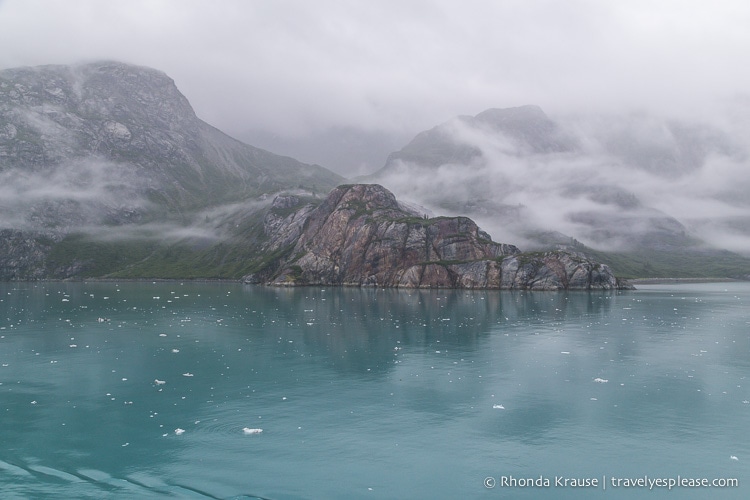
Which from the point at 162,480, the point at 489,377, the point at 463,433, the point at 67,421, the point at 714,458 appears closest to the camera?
the point at 162,480

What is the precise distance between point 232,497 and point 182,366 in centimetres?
3278

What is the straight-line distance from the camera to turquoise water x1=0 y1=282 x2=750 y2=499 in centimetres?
2802

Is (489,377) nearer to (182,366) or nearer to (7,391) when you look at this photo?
(182,366)

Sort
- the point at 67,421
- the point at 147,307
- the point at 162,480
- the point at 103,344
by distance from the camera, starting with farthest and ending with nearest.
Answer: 1. the point at 147,307
2. the point at 103,344
3. the point at 67,421
4. the point at 162,480

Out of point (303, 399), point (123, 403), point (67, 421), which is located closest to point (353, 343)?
point (303, 399)

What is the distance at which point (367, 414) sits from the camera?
38969 millimetres

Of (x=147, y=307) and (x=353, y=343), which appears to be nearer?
(x=353, y=343)

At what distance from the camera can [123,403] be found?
41.8 m

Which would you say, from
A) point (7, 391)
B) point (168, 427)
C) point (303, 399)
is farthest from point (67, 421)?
point (303, 399)

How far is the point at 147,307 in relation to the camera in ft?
407

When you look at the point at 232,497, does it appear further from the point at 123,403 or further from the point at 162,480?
the point at 123,403

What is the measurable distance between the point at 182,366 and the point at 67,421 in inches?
720

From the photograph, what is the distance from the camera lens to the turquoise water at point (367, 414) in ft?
91.9

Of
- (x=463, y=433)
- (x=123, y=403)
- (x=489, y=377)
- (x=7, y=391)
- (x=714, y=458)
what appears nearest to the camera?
(x=714, y=458)
